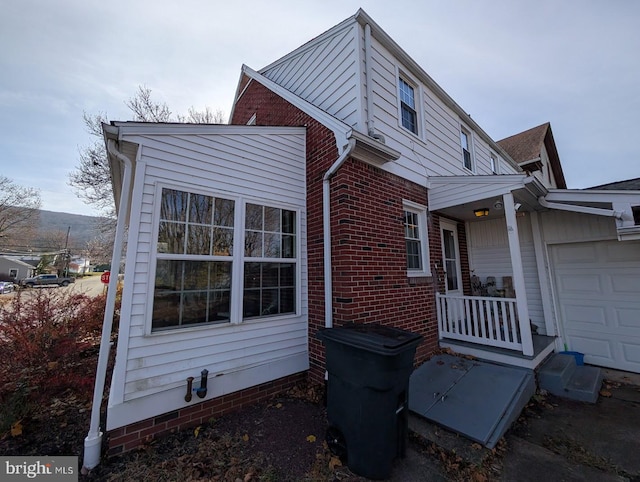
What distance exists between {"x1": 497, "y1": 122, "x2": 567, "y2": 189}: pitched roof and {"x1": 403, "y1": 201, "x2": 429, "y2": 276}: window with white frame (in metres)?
9.73

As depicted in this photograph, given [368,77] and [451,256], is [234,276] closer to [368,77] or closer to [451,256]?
[368,77]

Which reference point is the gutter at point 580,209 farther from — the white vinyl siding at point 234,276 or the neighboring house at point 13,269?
the neighboring house at point 13,269

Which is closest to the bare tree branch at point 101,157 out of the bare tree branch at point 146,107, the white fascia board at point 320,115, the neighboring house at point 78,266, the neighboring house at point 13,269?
the bare tree branch at point 146,107

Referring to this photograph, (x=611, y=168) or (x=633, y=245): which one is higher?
(x=611, y=168)

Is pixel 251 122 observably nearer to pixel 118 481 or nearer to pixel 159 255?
pixel 159 255

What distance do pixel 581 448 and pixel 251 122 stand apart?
8726 millimetres

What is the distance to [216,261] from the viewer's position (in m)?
3.61

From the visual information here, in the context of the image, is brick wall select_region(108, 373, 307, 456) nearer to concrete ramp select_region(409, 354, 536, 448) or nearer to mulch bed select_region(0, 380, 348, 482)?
mulch bed select_region(0, 380, 348, 482)

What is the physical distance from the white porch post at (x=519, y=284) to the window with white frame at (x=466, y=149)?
12.0 ft

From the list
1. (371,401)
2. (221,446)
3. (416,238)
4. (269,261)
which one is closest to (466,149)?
(416,238)

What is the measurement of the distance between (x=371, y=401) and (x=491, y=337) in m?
3.29

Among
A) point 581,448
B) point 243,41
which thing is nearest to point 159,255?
point 581,448

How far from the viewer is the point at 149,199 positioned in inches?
122

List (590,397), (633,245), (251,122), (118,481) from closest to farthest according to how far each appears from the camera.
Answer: (118,481) → (590,397) → (633,245) → (251,122)
